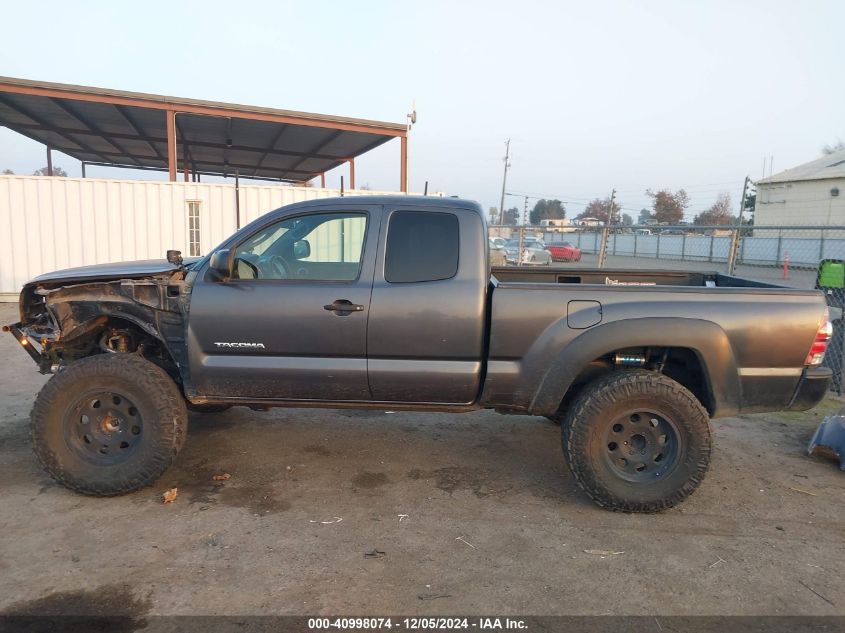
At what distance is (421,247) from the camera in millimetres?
3904

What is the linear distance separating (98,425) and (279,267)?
5.16 feet

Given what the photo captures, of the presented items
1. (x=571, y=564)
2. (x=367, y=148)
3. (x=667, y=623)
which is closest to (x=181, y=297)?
(x=571, y=564)

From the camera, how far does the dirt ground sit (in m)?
2.85

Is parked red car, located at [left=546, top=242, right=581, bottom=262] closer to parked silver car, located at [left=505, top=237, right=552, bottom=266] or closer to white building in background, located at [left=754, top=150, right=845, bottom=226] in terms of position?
parked silver car, located at [left=505, top=237, right=552, bottom=266]

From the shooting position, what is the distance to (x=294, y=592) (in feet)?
9.38

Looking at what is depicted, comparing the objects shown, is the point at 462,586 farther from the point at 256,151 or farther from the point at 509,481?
the point at 256,151

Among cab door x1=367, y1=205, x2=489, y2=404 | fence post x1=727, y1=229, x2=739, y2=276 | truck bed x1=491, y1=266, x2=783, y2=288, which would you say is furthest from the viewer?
fence post x1=727, y1=229, x2=739, y2=276

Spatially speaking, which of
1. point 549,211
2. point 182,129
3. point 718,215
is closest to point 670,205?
point 718,215

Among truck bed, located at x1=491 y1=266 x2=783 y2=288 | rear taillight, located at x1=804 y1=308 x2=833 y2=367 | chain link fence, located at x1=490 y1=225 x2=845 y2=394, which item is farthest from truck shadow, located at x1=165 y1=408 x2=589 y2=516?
chain link fence, located at x1=490 y1=225 x2=845 y2=394

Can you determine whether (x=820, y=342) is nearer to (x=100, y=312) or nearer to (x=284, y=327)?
(x=284, y=327)

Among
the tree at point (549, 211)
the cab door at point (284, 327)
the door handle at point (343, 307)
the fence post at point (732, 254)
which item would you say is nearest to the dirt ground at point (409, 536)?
the cab door at point (284, 327)

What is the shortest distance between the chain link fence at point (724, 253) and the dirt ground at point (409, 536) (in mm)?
2387

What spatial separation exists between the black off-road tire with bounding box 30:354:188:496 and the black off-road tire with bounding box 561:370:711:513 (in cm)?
259

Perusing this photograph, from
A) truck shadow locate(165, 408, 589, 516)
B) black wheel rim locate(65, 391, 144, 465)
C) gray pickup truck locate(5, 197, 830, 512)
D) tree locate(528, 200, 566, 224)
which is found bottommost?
truck shadow locate(165, 408, 589, 516)
